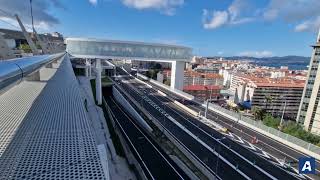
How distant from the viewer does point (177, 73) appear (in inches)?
1576

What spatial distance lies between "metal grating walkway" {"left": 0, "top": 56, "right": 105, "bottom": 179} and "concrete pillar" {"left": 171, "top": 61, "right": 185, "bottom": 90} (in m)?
32.0

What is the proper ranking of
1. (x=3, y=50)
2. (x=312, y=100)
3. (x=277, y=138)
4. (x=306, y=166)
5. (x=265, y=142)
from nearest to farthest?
(x=306, y=166) < (x=3, y=50) < (x=265, y=142) < (x=277, y=138) < (x=312, y=100)

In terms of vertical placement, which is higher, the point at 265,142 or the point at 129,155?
the point at 265,142

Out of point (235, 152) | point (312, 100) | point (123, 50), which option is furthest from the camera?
point (312, 100)

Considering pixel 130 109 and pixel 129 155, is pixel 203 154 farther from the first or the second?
pixel 130 109

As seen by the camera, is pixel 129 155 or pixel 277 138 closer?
pixel 129 155

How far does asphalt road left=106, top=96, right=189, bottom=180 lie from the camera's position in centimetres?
1570

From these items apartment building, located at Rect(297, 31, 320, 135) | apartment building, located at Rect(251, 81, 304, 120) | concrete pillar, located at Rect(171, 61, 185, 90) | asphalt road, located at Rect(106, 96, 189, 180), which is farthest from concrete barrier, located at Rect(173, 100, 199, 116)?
apartment building, located at Rect(251, 81, 304, 120)

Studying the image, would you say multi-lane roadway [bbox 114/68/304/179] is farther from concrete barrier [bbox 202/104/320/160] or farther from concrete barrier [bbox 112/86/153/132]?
concrete barrier [bbox 202/104/320/160]

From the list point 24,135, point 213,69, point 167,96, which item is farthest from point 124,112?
point 213,69

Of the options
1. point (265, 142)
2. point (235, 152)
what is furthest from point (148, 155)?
point (265, 142)

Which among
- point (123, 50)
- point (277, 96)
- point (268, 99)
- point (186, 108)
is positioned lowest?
point (277, 96)

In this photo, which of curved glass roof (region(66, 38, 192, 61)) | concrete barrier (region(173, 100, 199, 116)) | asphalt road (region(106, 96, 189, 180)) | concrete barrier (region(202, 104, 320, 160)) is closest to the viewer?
asphalt road (region(106, 96, 189, 180))

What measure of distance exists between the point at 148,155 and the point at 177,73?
925 inches
